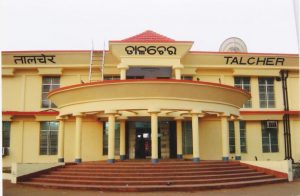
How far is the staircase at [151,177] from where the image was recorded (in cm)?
1286

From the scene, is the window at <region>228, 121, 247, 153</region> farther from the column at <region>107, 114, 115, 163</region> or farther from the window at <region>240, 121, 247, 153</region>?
the column at <region>107, 114, 115, 163</region>

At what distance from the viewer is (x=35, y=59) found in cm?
2141

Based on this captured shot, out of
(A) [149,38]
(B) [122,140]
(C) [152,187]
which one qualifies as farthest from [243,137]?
(C) [152,187]

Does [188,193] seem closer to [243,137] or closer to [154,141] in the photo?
[154,141]

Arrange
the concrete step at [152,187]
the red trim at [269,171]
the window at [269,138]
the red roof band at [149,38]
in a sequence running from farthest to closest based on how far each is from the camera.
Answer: the window at [269,138] → the red roof band at [149,38] → the red trim at [269,171] → the concrete step at [152,187]

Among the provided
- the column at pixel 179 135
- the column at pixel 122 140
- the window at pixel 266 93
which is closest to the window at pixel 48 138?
the column at pixel 122 140

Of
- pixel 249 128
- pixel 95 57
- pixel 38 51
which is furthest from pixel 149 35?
pixel 249 128

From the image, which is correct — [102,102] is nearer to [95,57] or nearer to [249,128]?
[95,57]

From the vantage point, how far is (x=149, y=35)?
2048cm

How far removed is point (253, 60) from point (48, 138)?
47.7 ft

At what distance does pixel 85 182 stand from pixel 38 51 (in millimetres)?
11150

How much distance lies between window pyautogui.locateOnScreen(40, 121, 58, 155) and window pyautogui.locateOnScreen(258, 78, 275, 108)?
1404 cm

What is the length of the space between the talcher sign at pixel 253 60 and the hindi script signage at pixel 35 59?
11532mm

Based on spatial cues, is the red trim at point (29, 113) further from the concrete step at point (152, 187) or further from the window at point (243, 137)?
the window at point (243, 137)
